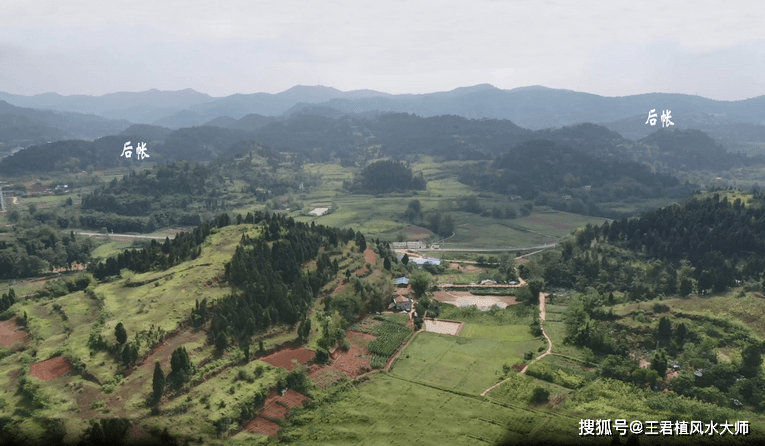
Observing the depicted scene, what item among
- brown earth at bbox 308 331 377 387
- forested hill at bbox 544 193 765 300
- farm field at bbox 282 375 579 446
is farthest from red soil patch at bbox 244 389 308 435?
forested hill at bbox 544 193 765 300

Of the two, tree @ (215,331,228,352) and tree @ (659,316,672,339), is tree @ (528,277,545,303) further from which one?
tree @ (215,331,228,352)

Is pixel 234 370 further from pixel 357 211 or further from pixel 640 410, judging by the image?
pixel 357 211

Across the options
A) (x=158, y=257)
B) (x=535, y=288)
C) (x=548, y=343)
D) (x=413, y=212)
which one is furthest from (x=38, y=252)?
(x=413, y=212)

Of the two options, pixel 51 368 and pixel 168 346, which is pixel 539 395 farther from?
pixel 51 368

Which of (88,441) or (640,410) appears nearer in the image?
(88,441)

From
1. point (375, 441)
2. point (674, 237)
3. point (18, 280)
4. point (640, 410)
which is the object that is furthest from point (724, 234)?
point (18, 280)

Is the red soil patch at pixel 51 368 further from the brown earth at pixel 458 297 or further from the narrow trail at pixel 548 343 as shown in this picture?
the brown earth at pixel 458 297

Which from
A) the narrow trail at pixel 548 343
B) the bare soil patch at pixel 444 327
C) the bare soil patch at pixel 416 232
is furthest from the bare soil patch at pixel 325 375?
the bare soil patch at pixel 416 232
